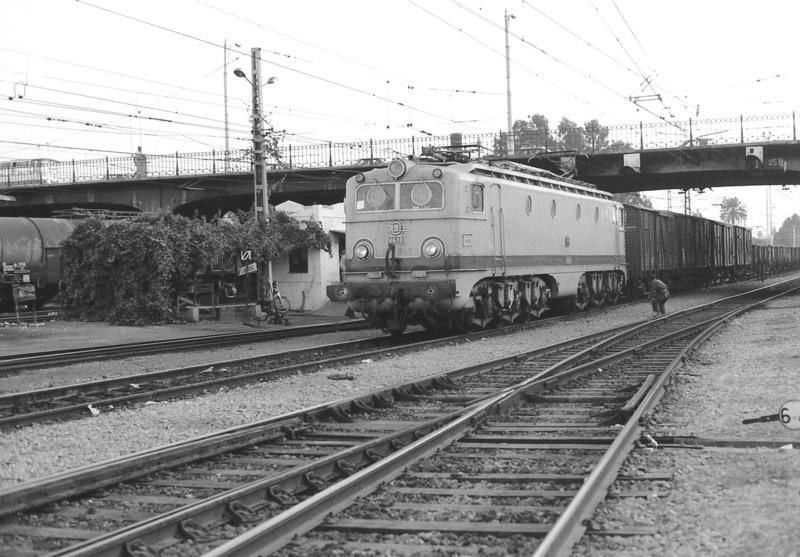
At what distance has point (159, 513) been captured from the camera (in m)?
5.75

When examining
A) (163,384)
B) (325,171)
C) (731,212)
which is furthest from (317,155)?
(731,212)

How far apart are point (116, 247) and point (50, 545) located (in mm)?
20854

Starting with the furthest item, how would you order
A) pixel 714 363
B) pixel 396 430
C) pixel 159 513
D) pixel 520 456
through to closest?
pixel 714 363
pixel 396 430
pixel 520 456
pixel 159 513

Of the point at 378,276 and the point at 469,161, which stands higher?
the point at 469,161

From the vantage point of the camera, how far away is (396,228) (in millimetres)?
18094

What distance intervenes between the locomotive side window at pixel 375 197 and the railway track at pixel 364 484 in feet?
27.6

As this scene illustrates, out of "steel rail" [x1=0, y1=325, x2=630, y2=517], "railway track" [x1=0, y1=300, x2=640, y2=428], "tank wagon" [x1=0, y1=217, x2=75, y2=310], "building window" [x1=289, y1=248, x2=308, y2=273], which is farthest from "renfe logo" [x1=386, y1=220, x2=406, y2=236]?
"tank wagon" [x1=0, y1=217, x2=75, y2=310]

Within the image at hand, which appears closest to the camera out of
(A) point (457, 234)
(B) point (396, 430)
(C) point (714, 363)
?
(B) point (396, 430)

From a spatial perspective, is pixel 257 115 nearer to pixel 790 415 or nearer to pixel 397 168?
pixel 397 168

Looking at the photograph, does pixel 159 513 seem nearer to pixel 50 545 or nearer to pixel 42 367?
pixel 50 545

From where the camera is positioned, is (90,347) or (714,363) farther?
(90,347)

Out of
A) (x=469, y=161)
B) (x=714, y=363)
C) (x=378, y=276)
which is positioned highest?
(x=469, y=161)

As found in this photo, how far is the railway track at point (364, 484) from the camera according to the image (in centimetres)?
512

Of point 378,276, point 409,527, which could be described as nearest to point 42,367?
point 378,276
